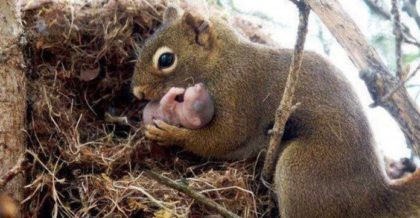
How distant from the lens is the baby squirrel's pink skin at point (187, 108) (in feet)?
12.6

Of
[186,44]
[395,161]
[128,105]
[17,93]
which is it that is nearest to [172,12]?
[186,44]

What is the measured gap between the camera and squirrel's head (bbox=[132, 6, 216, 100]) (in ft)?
13.5

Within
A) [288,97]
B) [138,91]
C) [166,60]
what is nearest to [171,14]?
[166,60]

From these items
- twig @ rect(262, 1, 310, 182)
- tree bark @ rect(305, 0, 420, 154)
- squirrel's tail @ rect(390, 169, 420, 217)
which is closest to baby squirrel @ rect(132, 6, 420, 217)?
squirrel's tail @ rect(390, 169, 420, 217)

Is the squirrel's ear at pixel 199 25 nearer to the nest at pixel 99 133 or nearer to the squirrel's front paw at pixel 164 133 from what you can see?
the nest at pixel 99 133

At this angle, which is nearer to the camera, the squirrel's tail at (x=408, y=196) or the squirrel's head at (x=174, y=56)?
the squirrel's tail at (x=408, y=196)

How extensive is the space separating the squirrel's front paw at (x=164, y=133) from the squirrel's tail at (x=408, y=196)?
46.0 inches

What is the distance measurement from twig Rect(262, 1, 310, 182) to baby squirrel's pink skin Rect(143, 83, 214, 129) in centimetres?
48

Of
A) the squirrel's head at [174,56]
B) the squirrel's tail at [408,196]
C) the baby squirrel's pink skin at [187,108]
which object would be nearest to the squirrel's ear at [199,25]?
the squirrel's head at [174,56]

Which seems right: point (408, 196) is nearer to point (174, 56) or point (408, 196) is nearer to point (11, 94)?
point (174, 56)

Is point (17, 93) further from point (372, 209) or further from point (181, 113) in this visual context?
point (372, 209)

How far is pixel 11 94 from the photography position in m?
3.39

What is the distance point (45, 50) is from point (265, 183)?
4.98ft

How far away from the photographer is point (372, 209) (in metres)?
3.47
